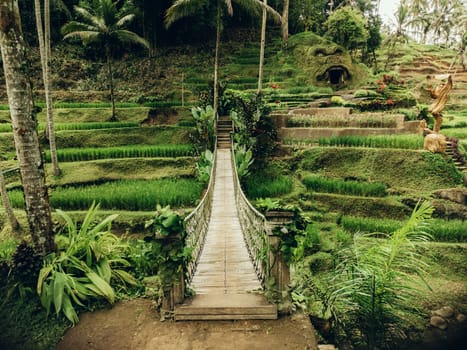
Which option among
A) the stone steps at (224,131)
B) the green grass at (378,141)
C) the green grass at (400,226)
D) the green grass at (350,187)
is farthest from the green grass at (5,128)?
the green grass at (400,226)

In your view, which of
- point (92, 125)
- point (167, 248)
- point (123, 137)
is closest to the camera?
point (167, 248)

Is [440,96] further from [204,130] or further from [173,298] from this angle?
[173,298]

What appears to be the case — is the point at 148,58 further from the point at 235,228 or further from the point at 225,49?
the point at 235,228

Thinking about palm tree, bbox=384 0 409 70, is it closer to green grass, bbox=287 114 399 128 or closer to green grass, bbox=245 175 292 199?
green grass, bbox=287 114 399 128

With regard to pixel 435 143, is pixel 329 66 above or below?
above

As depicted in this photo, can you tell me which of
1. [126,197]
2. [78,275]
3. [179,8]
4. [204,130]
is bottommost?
[126,197]

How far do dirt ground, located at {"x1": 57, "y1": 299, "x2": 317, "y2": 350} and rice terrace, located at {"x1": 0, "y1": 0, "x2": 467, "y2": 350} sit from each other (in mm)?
20

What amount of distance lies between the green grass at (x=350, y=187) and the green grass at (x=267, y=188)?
0.94 m

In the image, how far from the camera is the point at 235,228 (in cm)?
630

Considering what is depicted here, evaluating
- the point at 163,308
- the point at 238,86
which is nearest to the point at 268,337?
the point at 163,308

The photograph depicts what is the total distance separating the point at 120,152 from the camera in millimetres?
11602

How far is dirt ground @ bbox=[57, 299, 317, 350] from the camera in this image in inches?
128

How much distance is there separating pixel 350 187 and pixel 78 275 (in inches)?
294

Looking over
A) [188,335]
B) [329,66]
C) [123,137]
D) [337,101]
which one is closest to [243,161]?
[123,137]
